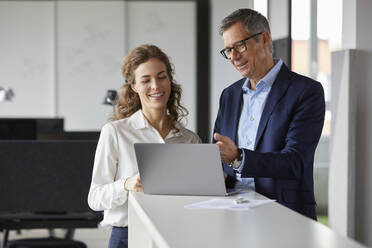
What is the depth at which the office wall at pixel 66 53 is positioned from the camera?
8445mm

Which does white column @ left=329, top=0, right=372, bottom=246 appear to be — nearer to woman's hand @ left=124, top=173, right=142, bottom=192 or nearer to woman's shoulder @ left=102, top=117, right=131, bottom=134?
woman's shoulder @ left=102, top=117, right=131, bottom=134

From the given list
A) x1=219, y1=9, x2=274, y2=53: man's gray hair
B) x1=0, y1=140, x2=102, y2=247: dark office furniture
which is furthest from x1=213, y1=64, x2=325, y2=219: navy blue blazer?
x1=0, y1=140, x2=102, y2=247: dark office furniture

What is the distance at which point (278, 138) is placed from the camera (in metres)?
2.43

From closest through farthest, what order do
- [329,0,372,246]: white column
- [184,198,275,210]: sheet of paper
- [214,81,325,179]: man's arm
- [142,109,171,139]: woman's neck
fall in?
[184,198,275,210]: sheet of paper < [214,81,325,179]: man's arm < [142,109,171,139]: woman's neck < [329,0,372,246]: white column

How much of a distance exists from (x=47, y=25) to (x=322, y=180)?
15.1 ft

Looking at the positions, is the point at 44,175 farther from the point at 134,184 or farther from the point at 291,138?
the point at 291,138

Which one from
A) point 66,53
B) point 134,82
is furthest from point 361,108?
point 66,53

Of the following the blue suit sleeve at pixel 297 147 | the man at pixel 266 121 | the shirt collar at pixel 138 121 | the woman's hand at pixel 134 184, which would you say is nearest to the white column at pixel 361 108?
the man at pixel 266 121

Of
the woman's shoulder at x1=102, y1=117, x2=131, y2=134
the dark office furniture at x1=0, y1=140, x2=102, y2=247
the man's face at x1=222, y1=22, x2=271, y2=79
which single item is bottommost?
the dark office furniture at x1=0, y1=140, x2=102, y2=247

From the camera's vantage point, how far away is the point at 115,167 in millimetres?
2482

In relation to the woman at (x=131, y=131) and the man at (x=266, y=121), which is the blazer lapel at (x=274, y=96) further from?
the woman at (x=131, y=131)

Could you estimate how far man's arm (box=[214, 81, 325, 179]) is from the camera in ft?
7.38

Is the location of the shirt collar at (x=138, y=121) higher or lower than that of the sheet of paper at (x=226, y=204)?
higher

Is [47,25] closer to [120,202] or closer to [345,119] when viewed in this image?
[345,119]
